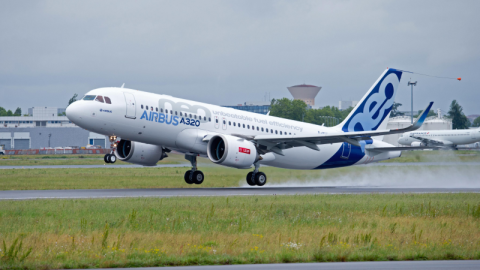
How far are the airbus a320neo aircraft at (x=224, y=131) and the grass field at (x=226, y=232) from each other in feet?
23.2

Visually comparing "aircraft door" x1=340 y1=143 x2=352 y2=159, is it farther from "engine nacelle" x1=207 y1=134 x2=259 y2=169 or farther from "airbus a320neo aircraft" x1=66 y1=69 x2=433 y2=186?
"engine nacelle" x1=207 y1=134 x2=259 y2=169

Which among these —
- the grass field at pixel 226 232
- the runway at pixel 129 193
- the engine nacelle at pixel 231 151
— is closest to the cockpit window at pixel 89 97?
the runway at pixel 129 193

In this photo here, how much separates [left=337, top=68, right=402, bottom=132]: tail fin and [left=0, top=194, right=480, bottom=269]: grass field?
53.5ft

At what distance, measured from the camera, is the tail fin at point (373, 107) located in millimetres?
37469

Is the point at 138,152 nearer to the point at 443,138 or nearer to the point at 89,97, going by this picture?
the point at 89,97

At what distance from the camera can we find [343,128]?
123ft

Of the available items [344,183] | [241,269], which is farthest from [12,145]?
[241,269]

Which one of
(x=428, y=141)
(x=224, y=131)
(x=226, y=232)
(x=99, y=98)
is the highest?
(x=99, y=98)

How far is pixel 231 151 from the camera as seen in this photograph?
28.4 m

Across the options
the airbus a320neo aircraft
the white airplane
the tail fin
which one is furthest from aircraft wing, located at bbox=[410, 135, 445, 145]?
the tail fin

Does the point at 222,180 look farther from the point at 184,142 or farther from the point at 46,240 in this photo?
the point at 46,240

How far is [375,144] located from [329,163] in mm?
3912

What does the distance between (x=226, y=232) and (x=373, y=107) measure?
25.7 meters

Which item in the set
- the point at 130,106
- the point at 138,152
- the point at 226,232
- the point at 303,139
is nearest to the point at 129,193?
the point at 130,106
